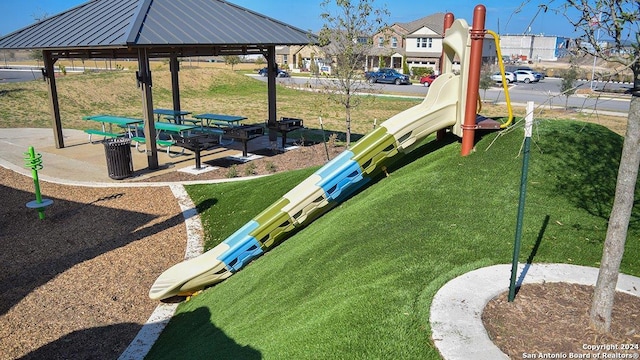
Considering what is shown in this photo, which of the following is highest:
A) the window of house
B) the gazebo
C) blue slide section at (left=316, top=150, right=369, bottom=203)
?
the window of house

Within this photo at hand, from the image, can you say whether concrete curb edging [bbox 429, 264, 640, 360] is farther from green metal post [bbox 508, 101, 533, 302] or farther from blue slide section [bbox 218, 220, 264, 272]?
blue slide section [bbox 218, 220, 264, 272]

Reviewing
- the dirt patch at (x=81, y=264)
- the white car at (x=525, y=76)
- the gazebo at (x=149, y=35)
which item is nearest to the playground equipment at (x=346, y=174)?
the dirt patch at (x=81, y=264)

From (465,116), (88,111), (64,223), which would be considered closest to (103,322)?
(64,223)

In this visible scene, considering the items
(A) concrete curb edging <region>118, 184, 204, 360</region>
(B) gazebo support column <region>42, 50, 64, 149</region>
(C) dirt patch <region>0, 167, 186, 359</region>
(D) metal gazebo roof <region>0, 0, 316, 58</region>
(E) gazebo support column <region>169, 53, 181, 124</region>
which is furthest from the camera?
(E) gazebo support column <region>169, 53, 181, 124</region>

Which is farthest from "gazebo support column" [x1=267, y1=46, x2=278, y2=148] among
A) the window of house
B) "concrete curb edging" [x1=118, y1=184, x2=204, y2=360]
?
the window of house

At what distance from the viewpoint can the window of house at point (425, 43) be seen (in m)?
59.8

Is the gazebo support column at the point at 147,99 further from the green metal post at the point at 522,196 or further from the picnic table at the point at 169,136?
the green metal post at the point at 522,196

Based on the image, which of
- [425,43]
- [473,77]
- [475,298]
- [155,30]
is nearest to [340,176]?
[473,77]

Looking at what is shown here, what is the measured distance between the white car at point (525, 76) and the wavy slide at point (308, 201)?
45643 mm

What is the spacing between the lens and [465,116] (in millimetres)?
7770

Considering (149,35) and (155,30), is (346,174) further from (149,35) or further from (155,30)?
(155,30)

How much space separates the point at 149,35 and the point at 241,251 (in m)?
7.30

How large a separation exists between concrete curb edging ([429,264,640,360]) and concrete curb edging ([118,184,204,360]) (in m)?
3.63

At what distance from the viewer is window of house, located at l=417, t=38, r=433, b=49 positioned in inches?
2352
